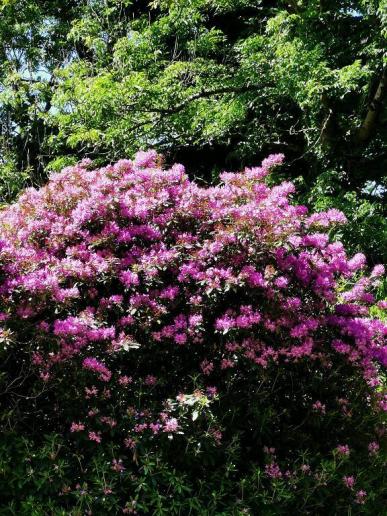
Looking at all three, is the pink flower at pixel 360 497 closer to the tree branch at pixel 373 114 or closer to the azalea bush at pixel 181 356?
the azalea bush at pixel 181 356

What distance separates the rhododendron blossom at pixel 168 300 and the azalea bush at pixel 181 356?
0.04 ft

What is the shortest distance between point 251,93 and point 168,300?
18.3 ft

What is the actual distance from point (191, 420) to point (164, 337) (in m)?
0.46

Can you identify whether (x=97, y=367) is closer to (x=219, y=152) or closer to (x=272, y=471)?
(x=272, y=471)

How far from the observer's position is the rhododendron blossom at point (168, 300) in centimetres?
279

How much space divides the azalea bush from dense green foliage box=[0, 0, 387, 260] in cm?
367

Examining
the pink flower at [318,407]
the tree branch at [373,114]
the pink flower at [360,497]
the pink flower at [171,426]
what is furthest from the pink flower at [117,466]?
the tree branch at [373,114]

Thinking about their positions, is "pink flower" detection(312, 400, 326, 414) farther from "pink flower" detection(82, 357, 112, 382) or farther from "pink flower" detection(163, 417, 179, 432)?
"pink flower" detection(82, 357, 112, 382)

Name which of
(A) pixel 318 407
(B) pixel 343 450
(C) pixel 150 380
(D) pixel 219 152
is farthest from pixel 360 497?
(D) pixel 219 152

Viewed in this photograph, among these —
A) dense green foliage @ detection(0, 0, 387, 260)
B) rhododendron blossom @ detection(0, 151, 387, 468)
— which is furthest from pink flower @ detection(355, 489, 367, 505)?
dense green foliage @ detection(0, 0, 387, 260)

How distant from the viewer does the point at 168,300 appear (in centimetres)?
308

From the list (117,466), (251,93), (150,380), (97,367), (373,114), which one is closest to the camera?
(117,466)

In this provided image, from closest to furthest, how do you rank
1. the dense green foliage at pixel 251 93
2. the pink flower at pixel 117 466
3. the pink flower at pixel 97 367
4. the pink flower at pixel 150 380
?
the pink flower at pixel 117 466, the pink flower at pixel 97 367, the pink flower at pixel 150 380, the dense green foliage at pixel 251 93

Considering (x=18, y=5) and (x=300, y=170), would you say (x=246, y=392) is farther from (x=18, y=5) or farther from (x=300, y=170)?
(x=18, y=5)
